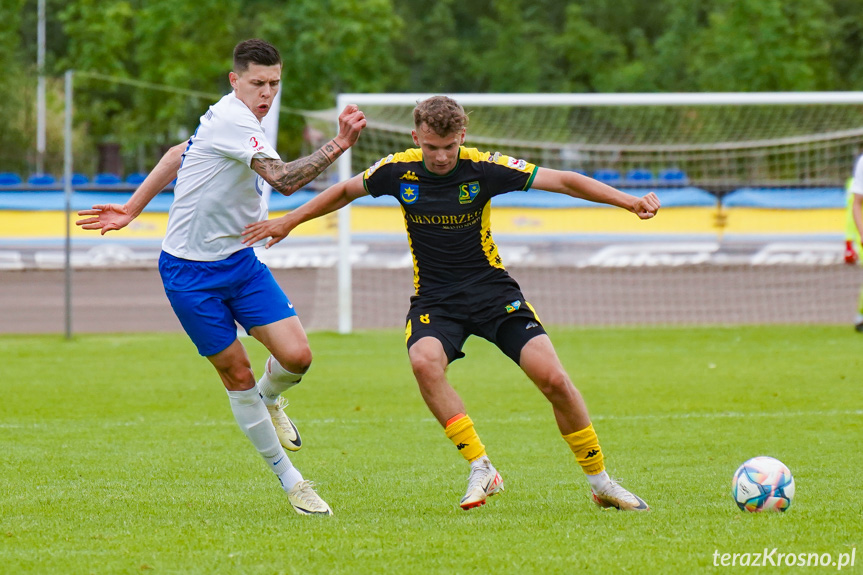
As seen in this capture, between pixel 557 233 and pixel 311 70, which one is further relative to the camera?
pixel 311 70

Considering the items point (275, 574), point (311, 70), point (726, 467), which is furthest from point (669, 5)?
point (275, 574)

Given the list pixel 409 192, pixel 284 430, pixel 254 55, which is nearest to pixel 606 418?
pixel 284 430

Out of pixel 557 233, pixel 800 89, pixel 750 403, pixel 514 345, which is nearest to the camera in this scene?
pixel 514 345

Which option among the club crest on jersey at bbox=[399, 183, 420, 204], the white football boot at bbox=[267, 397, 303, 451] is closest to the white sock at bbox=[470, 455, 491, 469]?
A: the club crest on jersey at bbox=[399, 183, 420, 204]

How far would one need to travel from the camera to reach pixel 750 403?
9.84 metres

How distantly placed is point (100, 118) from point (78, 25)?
10.8 feet

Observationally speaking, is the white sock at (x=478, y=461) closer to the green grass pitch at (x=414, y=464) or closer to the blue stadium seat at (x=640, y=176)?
the green grass pitch at (x=414, y=464)

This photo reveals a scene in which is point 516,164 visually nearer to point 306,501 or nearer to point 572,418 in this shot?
point 572,418

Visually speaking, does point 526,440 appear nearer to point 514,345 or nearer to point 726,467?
point 726,467

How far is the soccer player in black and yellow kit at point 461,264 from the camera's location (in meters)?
5.63

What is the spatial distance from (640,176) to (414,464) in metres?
15.2

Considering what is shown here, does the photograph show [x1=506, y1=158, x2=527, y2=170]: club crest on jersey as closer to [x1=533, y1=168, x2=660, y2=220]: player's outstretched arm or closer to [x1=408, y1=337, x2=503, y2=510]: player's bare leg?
[x1=533, y1=168, x2=660, y2=220]: player's outstretched arm

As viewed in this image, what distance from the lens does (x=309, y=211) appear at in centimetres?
582

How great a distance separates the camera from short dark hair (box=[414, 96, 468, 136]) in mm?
5547
